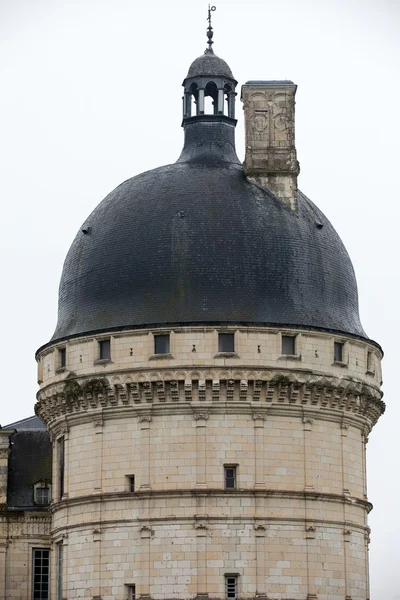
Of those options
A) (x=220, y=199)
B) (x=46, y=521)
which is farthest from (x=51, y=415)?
(x=220, y=199)

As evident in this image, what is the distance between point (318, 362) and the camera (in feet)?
250

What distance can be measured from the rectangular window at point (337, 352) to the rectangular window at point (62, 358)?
417 inches

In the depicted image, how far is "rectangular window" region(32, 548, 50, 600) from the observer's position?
271 feet

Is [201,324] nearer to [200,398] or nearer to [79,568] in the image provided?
[200,398]

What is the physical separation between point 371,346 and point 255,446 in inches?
288

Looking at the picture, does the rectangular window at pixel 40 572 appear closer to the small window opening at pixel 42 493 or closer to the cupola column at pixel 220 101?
the small window opening at pixel 42 493

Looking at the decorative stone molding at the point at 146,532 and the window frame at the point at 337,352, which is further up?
the window frame at the point at 337,352

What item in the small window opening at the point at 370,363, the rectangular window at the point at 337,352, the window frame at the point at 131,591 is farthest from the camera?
the small window opening at the point at 370,363

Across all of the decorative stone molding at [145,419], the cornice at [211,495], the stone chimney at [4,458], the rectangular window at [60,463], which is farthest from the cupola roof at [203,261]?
the stone chimney at [4,458]

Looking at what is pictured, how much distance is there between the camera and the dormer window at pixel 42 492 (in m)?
83.4

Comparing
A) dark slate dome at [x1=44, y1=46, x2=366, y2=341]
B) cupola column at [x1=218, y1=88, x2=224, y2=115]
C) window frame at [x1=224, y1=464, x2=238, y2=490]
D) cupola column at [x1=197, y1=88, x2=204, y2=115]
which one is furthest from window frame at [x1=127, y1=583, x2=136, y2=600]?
cupola column at [x1=218, y1=88, x2=224, y2=115]

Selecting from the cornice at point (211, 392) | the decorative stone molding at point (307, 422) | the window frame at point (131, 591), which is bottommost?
the window frame at point (131, 591)

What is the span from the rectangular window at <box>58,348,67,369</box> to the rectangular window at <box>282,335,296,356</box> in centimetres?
882

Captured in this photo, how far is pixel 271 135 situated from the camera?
80.6 meters
